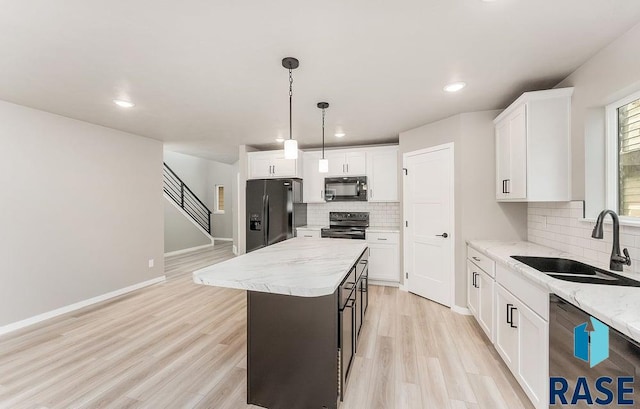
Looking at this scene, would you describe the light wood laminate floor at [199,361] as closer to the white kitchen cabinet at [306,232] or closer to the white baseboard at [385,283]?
the white baseboard at [385,283]

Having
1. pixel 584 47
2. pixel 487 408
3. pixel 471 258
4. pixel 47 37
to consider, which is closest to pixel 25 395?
pixel 47 37

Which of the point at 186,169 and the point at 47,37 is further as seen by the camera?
the point at 186,169

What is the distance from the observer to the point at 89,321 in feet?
9.90

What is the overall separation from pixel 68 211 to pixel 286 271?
3.47 m

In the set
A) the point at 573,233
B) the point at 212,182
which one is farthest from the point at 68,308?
the point at 212,182

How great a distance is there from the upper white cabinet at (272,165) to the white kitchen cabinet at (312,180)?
154mm

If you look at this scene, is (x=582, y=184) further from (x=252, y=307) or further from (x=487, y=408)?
(x=252, y=307)

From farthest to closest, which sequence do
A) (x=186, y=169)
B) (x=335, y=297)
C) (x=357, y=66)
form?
(x=186, y=169) < (x=357, y=66) < (x=335, y=297)

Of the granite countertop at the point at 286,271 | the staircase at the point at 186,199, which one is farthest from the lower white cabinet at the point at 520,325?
the staircase at the point at 186,199

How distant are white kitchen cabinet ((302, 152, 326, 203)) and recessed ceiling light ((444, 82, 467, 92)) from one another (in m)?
2.61

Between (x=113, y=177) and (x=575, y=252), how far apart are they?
5499mm

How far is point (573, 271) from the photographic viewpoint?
1912mm

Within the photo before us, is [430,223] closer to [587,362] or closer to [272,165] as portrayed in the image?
[587,362]

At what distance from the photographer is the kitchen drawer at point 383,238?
→ 4.18 m
